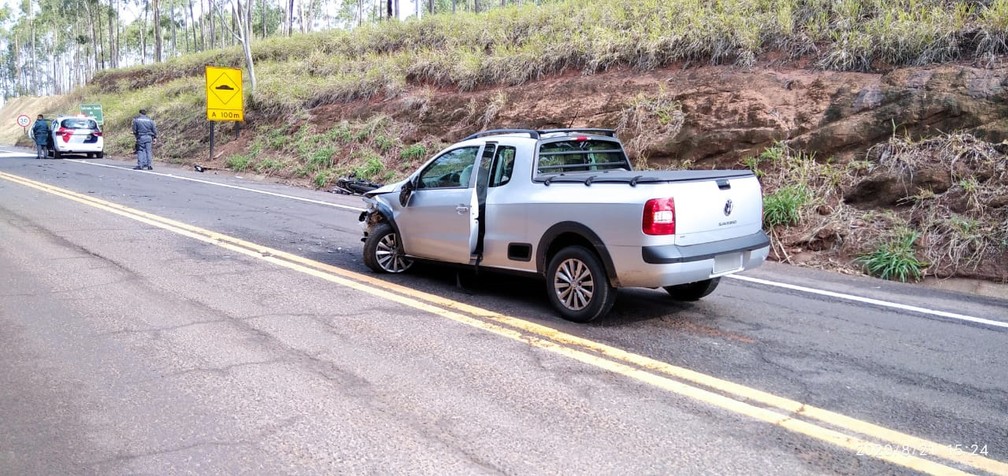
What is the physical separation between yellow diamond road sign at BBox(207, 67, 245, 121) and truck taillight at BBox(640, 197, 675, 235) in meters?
22.2

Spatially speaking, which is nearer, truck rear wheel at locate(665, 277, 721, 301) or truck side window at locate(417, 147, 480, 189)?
truck rear wheel at locate(665, 277, 721, 301)

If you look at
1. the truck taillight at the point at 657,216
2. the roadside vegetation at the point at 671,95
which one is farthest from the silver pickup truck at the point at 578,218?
the roadside vegetation at the point at 671,95

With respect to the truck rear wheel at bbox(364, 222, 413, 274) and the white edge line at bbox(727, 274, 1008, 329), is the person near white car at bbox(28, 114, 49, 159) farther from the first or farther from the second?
the white edge line at bbox(727, 274, 1008, 329)

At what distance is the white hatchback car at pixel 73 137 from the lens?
27.6 m

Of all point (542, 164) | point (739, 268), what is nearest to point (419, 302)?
point (542, 164)

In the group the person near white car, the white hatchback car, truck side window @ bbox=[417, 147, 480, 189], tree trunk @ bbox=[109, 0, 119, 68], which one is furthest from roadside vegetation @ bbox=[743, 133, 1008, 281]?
tree trunk @ bbox=[109, 0, 119, 68]

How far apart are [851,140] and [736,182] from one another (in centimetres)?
609

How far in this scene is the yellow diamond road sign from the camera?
24469mm

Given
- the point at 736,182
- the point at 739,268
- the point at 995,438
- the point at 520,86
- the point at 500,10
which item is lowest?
the point at 995,438

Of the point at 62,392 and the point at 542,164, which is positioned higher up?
the point at 542,164

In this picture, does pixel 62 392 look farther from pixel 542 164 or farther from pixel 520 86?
pixel 520 86

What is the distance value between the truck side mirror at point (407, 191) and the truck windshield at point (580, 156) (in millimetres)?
1652

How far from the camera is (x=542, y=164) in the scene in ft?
22.0

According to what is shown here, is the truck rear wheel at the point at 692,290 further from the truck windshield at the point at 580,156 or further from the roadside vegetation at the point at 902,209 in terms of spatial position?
the roadside vegetation at the point at 902,209
